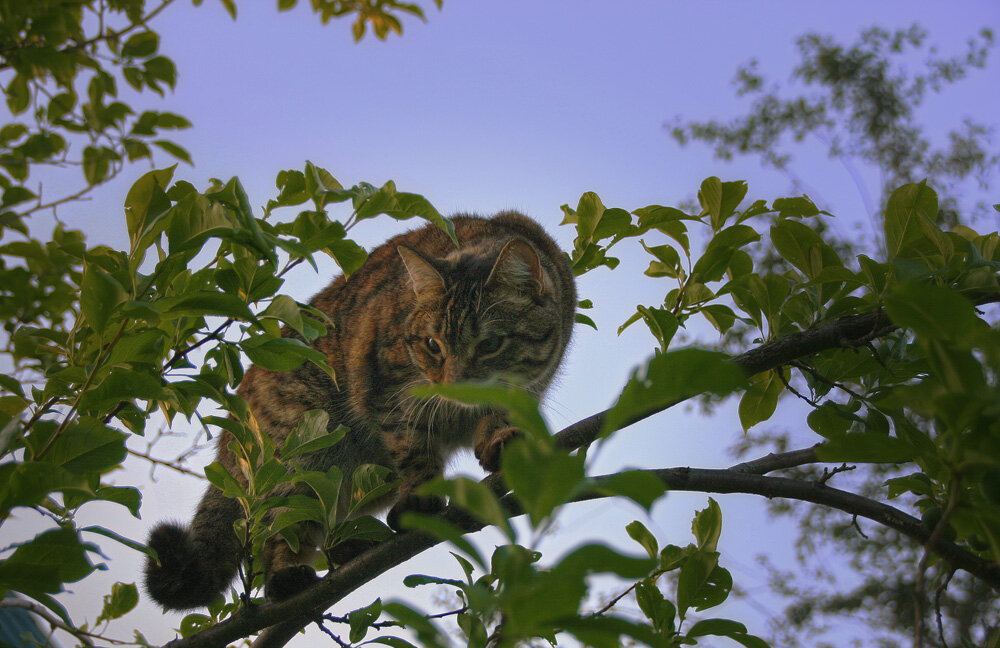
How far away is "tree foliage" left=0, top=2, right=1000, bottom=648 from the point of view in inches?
16.4

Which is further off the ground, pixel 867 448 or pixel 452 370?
pixel 452 370

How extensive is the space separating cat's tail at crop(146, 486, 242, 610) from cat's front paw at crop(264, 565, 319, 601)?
3.8 inches

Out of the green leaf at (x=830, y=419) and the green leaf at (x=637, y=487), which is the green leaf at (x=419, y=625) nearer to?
the green leaf at (x=637, y=487)

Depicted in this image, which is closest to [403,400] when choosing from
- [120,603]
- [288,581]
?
[288,581]

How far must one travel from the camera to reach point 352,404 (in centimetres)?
204

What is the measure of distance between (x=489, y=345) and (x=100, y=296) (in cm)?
150

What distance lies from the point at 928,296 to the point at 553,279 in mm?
1936

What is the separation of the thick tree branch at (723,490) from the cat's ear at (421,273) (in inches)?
45.3

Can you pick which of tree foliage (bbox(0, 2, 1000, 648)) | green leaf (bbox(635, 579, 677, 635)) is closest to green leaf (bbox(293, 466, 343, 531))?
tree foliage (bbox(0, 2, 1000, 648))

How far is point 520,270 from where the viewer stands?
2176 mm

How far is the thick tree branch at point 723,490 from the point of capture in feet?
3.01

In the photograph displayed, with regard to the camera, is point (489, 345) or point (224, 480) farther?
point (489, 345)

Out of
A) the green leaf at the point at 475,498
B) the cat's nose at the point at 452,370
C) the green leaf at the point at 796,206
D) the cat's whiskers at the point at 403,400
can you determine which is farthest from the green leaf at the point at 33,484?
the cat's nose at the point at 452,370

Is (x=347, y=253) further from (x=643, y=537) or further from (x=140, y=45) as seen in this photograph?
(x=140, y=45)
